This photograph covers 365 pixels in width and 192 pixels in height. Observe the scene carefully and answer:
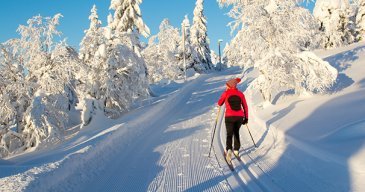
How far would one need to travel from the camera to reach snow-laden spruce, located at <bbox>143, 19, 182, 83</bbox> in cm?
4725

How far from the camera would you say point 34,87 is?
48.7 feet

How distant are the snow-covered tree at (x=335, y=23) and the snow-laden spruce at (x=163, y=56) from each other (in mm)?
20602

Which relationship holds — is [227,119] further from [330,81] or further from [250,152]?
[330,81]

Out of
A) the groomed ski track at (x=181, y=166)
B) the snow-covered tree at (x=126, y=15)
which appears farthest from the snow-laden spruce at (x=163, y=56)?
the groomed ski track at (x=181, y=166)

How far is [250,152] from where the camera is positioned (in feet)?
28.1

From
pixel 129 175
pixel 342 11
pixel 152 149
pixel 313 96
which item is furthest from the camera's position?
pixel 342 11

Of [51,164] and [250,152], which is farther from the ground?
[51,164]

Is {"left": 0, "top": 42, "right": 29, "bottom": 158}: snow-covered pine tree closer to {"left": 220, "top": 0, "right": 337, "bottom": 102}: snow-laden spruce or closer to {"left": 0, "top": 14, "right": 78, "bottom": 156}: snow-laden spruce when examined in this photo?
{"left": 0, "top": 14, "right": 78, "bottom": 156}: snow-laden spruce

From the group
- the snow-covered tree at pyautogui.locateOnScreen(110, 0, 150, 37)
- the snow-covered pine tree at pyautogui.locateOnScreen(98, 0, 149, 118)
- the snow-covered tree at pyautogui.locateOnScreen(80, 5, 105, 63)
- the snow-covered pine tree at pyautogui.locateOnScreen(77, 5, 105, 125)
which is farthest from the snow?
the snow-covered tree at pyautogui.locateOnScreen(110, 0, 150, 37)

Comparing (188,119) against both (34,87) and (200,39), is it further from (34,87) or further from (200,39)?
(200,39)

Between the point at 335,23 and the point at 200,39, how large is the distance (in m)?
26.3

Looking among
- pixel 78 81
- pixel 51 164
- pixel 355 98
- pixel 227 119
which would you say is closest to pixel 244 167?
pixel 227 119

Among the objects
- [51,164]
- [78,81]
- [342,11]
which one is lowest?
[51,164]

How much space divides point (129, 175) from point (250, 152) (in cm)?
314
